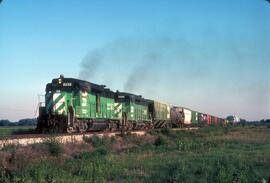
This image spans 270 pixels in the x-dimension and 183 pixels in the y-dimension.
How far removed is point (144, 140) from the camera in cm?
3509

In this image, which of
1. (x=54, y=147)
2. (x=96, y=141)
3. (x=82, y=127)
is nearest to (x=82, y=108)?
(x=82, y=127)

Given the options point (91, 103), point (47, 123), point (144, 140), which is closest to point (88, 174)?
point (47, 123)

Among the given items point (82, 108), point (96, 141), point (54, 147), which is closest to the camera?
point (54, 147)

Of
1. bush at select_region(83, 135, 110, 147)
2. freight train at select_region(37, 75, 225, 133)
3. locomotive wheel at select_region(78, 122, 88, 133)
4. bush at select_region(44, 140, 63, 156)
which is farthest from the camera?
locomotive wheel at select_region(78, 122, 88, 133)

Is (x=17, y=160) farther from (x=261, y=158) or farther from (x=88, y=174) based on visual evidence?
(x=261, y=158)

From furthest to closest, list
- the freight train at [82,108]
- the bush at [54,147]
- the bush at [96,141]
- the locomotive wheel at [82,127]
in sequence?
1. the locomotive wheel at [82,127]
2. the freight train at [82,108]
3. the bush at [96,141]
4. the bush at [54,147]

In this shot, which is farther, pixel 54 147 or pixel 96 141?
pixel 96 141

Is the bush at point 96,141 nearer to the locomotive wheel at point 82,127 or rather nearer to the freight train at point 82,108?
the freight train at point 82,108

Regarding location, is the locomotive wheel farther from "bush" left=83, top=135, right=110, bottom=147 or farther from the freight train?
"bush" left=83, top=135, right=110, bottom=147

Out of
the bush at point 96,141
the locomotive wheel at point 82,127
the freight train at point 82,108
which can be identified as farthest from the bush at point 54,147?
the locomotive wheel at point 82,127

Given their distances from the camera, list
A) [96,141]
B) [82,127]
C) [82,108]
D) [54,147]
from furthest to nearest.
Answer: [82,127] < [82,108] < [96,141] < [54,147]

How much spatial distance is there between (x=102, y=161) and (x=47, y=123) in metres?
12.7

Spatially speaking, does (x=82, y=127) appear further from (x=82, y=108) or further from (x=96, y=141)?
(x=96, y=141)

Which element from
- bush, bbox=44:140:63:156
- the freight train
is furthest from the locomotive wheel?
bush, bbox=44:140:63:156
